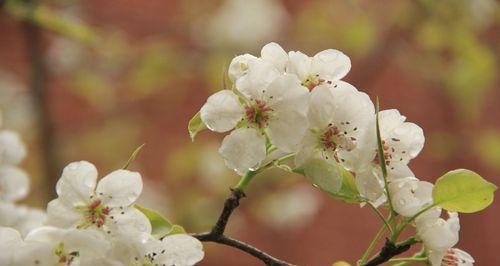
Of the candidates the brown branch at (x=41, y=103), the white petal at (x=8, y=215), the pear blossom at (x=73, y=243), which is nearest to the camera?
the pear blossom at (x=73, y=243)

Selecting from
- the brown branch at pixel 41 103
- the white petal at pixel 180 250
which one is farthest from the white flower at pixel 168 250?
the brown branch at pixel 41 103

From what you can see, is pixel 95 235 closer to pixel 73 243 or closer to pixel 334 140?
pixel 73 243

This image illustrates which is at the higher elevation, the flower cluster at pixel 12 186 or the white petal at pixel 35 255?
the flower cluster at pixel 12 186

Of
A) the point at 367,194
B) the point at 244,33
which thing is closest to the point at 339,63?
the point at 367,194

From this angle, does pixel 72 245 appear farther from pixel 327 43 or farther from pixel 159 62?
pixel 327 43

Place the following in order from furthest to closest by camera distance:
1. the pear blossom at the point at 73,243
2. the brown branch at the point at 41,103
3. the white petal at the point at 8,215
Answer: the brown branch at the point at 41,103
the white petal at the point at 8,215
the pear blossom at the point at 73,243

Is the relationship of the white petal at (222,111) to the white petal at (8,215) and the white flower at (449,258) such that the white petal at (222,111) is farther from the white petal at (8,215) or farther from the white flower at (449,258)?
the white petal at (8,215)

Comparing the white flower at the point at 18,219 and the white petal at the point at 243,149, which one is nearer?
the white petal at the point at 243,149
